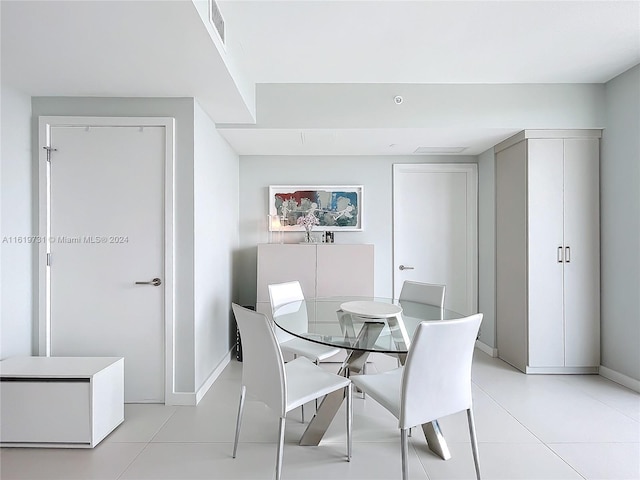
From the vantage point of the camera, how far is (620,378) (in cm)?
315

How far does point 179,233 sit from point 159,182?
0.42 m

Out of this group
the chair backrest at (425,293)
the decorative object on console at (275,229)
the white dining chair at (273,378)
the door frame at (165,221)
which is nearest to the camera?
the white dining chair at (273,378)

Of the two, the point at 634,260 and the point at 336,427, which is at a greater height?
the point at 634,260

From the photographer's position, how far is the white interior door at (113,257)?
9.12 ft

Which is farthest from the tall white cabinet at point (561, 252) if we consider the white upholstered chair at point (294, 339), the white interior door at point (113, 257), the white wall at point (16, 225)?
the white wall at point (16, 225)

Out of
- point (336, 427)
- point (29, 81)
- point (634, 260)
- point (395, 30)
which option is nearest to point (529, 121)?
point (634, 260)

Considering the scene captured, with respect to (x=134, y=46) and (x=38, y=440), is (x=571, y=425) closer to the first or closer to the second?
(x=38, y=440)

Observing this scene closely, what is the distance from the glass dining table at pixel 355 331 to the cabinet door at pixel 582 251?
153 cm

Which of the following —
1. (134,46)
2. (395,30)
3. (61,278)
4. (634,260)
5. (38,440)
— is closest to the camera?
(134,46)

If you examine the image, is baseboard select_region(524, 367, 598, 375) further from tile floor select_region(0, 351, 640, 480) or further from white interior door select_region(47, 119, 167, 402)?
white interior door select_region(47, 119, 167, 402)

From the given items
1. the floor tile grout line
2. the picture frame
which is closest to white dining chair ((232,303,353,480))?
the floor tile grout line

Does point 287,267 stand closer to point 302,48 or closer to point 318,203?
point 318,203

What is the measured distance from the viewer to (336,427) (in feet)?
8.00

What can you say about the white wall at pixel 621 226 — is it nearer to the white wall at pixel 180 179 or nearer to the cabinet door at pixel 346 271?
the cabinet door at pixel 346 271
